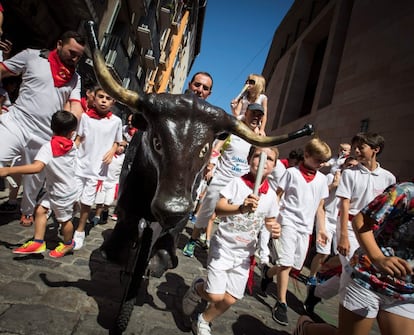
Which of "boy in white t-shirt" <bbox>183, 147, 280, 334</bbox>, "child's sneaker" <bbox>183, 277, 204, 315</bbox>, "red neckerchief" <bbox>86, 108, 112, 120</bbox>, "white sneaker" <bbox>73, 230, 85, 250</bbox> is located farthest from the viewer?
"red neckerchief" <bbox>86, 108, 112, 120</bbox>

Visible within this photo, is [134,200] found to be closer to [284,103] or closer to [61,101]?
[61,101]

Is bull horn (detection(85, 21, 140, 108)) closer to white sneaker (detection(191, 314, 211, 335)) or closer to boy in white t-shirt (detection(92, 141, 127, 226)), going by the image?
white sneaker (detection(191, 314, 211, 335))

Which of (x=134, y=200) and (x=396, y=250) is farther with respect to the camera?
(x=134, y=200)

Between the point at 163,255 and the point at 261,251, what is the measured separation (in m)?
1.76

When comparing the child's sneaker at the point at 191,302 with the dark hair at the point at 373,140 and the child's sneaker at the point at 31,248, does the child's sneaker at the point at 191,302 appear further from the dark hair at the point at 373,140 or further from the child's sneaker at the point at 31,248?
the dark hair at the point at 373,140

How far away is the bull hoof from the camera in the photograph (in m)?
2.22

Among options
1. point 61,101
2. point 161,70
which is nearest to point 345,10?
point 61,101

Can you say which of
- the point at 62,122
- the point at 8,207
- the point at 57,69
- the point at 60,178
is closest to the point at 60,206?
the point at 60,178

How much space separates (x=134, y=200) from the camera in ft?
7.32

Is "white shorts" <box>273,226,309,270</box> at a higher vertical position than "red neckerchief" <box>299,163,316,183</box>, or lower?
lower

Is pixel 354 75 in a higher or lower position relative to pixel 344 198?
higher

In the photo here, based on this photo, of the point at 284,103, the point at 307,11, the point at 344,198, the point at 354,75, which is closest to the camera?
the point at 344,198

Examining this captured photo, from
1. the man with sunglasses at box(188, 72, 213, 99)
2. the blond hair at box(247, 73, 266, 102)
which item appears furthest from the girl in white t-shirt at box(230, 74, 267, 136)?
the man with sunglasses at box(188, 72, 213, 99)

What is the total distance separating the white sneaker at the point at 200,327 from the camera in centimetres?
226
